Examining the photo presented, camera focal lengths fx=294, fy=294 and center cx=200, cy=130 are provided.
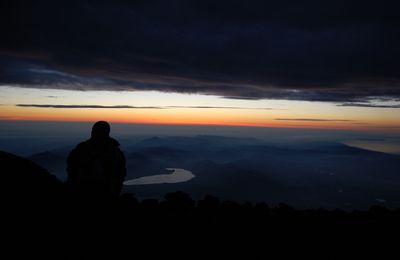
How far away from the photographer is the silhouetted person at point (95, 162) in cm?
1027

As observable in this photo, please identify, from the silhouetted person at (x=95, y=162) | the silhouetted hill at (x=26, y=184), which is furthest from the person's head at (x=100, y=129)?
the silhouetted hill at (x=26, y=184)

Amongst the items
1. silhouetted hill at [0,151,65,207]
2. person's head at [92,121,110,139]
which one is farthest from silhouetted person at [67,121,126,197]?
silhouetted hill at [0,151,65,207]

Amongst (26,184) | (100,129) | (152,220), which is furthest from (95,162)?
(152,220)

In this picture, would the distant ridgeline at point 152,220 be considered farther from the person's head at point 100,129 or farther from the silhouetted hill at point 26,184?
the person's head at point 100,129

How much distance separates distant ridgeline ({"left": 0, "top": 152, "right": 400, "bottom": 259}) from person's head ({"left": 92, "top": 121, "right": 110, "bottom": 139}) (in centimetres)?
202

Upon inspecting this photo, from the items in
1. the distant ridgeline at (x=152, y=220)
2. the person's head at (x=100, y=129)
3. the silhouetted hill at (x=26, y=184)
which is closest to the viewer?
the distant ridgeline at (x=152, y=220)

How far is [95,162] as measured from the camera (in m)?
10.3

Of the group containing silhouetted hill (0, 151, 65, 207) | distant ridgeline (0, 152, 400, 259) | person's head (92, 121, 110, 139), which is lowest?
distant ridgeline (0, 152, 400, 259)

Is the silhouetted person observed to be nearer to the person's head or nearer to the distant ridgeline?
the person's head

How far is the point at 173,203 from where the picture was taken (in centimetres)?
1035

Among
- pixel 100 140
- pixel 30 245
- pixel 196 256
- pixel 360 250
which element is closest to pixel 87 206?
pixel 30 245

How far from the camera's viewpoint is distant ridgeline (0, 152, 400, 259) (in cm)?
746

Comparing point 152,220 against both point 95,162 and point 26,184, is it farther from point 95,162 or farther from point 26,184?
point 26,184

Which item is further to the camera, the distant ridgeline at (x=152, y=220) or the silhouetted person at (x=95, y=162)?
the silhouetted person at (x=95, y=162)
